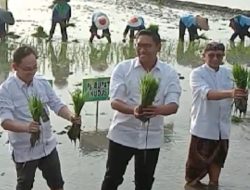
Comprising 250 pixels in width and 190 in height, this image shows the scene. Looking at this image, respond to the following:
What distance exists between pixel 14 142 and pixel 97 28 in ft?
Answer: 35.4

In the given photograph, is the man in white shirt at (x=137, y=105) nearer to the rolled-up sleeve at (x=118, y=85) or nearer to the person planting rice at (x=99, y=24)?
the rolled-up sleeve at (x=118, y=85)

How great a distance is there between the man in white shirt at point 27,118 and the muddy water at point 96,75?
3.99ft

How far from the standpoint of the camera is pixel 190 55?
14453 mm

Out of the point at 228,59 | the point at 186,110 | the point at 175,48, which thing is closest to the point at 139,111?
the point at 186,110

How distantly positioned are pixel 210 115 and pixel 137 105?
1.25m

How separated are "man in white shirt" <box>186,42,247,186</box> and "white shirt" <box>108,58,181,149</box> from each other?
762 millimetres

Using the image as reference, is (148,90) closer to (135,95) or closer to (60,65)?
(135,95)

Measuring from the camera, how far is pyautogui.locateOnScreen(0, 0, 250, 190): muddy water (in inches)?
264

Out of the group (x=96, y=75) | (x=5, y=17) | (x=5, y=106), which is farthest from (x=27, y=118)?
(x=5, y=17)

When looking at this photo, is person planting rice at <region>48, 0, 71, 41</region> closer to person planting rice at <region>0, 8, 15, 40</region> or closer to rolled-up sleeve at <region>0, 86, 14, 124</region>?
person planting rice at <region>0, 8, 15, 40</region>

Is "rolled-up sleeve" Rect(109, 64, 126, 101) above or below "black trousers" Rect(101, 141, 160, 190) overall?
above

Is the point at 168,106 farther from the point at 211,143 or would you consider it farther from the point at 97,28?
the point at 97,28

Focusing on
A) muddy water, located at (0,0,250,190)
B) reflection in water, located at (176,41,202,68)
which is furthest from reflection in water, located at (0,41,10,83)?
reflection in water, located at (176,41,202,68)

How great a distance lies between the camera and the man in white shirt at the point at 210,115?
5.98 meters
